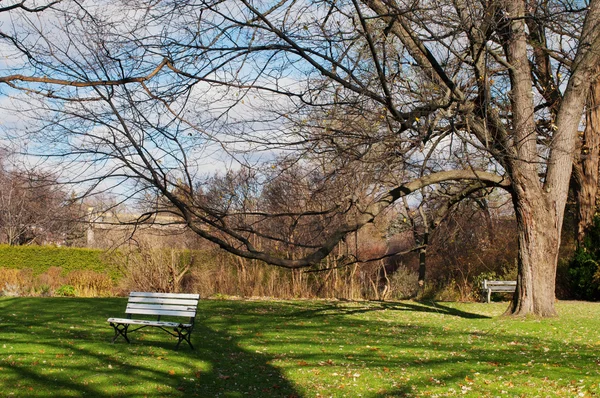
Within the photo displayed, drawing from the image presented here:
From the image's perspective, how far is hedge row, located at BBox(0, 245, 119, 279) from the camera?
2853 centimetres

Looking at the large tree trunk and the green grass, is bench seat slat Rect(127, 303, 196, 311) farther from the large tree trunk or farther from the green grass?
the large tree trunk

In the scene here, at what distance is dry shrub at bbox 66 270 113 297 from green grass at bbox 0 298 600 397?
613cm

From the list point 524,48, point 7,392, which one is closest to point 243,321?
point 7,392

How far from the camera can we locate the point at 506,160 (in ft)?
42.1

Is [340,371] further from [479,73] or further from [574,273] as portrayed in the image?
[574,273]

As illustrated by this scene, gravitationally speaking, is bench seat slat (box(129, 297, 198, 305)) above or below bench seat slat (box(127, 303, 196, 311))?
above

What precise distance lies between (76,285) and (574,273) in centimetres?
1633

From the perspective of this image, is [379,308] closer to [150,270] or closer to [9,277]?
[150,270]

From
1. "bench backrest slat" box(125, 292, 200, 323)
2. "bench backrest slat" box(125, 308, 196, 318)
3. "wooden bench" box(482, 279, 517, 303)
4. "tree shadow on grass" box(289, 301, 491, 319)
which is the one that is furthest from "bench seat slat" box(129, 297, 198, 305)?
"wooden bench" box(482, 279, 517, 303)

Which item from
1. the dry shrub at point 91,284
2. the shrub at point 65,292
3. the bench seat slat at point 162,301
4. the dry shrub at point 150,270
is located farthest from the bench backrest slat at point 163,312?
the dry shrub at point 91,284

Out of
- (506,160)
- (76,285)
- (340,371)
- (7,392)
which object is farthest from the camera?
(76,285)

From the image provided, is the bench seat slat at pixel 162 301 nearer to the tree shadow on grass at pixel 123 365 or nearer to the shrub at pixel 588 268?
the tree shadow on grass at pixel 123 365

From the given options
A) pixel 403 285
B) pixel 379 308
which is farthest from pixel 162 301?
pixel 403 285

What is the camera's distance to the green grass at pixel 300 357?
23.4 feet
